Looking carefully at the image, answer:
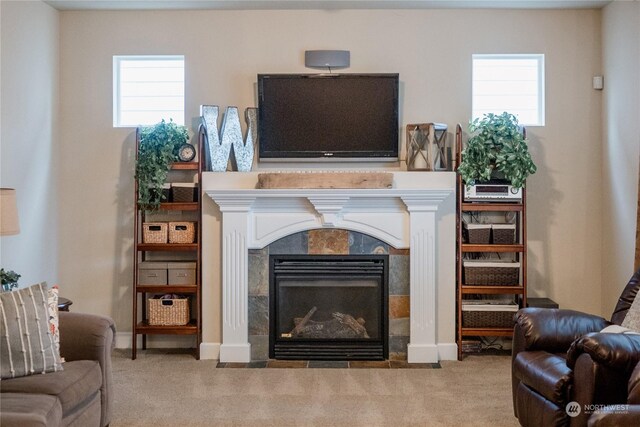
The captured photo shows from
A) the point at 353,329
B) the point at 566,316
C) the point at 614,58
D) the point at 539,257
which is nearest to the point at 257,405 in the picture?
the point at 353,329

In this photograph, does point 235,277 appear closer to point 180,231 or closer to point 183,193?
point 180,231

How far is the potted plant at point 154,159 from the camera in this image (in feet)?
16.4

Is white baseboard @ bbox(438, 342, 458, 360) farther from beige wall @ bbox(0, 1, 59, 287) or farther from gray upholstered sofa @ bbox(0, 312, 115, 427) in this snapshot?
beige wall @ bbox(0, 1, 59, 287)

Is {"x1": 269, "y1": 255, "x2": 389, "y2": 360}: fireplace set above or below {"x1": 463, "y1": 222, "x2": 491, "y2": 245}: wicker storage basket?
below

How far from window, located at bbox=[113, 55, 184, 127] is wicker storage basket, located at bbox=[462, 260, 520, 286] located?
9.00 ft

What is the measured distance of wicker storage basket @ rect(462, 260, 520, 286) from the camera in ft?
16.5

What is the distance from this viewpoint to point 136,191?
5.11 m

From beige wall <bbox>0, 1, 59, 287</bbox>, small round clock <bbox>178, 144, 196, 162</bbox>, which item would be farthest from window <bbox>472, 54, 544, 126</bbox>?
beige wall <bbox>0, 1, 59, 287</bbox>

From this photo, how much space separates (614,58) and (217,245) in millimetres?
3481

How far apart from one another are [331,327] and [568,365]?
2364 mm

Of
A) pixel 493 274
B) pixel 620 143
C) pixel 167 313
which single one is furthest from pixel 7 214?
pixel 620 143

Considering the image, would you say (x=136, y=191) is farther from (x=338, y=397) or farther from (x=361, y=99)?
(x=338, y=397)

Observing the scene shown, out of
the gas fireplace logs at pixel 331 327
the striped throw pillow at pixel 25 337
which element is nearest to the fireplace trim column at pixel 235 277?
the gas fireplace logs at pixel 331 327

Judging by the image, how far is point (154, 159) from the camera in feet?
16.4
